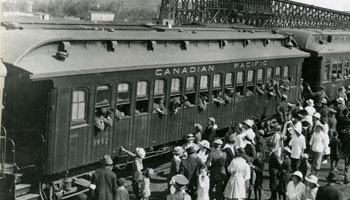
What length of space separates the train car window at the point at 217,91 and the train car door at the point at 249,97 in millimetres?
1854

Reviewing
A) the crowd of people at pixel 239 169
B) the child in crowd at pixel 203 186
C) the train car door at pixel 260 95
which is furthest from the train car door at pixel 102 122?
the train car door at pixel 260 95

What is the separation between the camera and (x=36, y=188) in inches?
379

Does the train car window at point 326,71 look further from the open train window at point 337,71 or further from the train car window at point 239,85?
the train car window at point 239,85

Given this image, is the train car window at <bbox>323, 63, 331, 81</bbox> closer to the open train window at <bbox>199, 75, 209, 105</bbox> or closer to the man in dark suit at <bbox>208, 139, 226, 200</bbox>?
the open train window at <bbox>199, 75, 209, 105</bbox>

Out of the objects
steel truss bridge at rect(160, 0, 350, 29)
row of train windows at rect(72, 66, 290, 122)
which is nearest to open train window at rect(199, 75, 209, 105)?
row of train windows at rect(72, 66, 290, 122)

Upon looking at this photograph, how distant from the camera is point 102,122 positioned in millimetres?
10852

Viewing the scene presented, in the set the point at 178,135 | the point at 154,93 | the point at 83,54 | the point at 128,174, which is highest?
the point at 83,54

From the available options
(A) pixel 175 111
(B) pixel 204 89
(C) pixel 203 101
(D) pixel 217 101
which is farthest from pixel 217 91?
(A) pixel 175 111

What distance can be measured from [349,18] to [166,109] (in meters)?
56.0

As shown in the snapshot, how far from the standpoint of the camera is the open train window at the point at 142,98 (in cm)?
1217

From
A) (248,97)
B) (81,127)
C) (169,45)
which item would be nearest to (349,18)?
(248,97)

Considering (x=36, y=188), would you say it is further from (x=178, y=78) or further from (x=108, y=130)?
(x=178, y=78)

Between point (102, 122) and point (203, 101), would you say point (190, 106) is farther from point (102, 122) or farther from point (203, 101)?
point (102, 122)

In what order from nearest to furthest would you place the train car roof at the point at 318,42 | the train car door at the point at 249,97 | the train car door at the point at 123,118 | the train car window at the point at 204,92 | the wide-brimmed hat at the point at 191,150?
the wide-brimmed hat at the point at 191,150 < the train car door at the point at 123,118 < the train car window at the point at 204,92 < the train car door at the point at 249,97 < the train car roof at the point at 318,42
